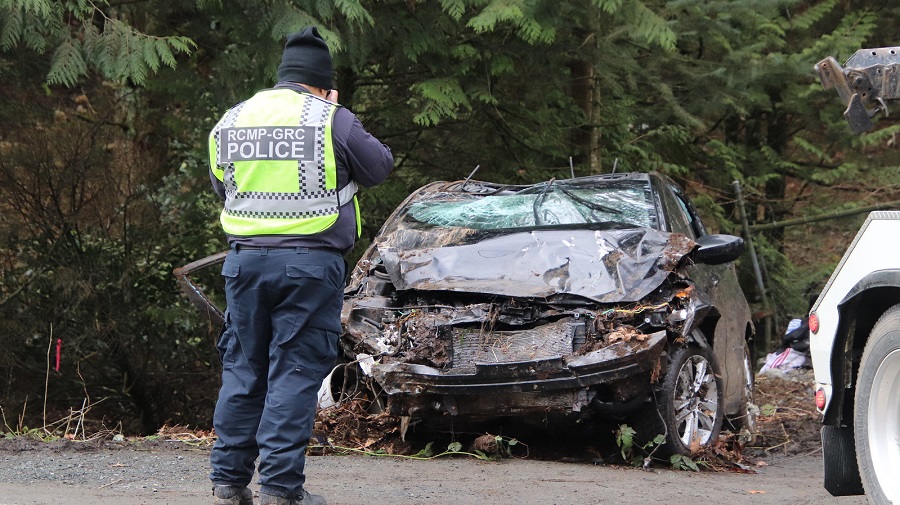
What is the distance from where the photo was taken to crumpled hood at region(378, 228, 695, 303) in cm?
608

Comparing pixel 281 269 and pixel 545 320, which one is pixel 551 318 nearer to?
pixel 545 320

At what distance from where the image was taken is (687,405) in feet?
21.0

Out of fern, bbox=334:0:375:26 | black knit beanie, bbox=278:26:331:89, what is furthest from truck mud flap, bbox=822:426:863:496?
fern, bbox=334:0:375:26

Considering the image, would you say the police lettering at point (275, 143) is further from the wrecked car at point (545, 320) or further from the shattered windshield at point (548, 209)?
the shattered windshield at point (548, 209)

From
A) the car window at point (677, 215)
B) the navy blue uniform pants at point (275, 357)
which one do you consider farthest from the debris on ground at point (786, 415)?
the navy blue uniform pants at point (275, 357)

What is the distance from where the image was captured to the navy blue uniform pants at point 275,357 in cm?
409

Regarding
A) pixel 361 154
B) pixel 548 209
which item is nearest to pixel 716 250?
pixel 548 209

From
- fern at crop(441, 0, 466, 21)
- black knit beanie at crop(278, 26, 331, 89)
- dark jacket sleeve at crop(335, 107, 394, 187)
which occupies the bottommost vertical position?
dark jacket sleeve at crop(335, 107, 394, 187)

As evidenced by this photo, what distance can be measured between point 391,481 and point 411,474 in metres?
0.27

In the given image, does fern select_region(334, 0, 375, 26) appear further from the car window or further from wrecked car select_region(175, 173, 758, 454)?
the car window

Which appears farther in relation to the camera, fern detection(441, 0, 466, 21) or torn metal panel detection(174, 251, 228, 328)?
fern detection(441, 0, 466, 21)

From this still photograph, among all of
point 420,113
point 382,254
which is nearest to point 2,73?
point 420,113

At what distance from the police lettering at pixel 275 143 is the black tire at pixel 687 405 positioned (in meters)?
2.85

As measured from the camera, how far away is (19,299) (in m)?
11.0
